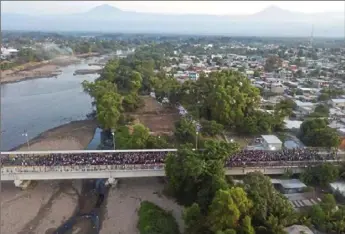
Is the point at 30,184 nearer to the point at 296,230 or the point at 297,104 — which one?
the point at 296,230

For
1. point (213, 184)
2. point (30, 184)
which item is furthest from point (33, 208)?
point (213, 184)

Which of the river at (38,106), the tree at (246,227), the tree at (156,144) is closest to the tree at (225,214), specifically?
the tree at (246,227)

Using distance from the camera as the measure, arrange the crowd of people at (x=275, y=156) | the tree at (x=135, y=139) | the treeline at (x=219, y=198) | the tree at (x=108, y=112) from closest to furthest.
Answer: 1. the treeline at (x=219, y=198)
2. the crowd of people at (x=275, y=156)
3. the tree at (x=135, y=139)
4. the tree at (x=108, y=112)

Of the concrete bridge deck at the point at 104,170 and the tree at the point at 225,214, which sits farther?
the concrete bridge deck at the point at 104,170

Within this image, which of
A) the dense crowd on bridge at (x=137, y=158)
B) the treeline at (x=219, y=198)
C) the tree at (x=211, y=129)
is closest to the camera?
the treeline at (x=219, y=198)

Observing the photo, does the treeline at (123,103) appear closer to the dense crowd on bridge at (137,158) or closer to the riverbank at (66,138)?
the riverbank at (66,138)

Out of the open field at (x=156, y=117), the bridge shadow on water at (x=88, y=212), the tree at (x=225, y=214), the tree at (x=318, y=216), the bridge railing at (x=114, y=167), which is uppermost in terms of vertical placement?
the tree at (x=225, y=214)

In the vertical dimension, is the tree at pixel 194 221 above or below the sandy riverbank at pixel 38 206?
above

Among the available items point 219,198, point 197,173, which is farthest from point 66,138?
point 219,198
